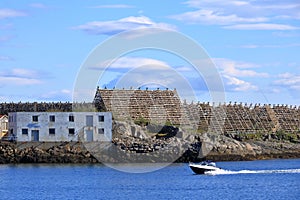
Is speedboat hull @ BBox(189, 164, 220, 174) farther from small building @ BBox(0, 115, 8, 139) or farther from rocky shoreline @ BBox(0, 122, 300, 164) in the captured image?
small building @ BBox(0, 115, 8, 139)

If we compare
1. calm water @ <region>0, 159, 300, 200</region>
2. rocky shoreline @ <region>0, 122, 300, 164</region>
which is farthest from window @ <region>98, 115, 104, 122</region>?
calm water @ <region>0, 159, 300, 200</region>

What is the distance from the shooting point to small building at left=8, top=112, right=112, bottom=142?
81.4m

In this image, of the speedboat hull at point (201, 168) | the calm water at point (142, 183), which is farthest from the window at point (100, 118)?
the speedboat hull at point (201, 168)

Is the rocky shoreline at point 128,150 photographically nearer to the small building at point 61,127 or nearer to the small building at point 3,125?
the small building at point 61,127

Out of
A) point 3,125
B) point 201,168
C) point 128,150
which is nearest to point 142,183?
point 201,168

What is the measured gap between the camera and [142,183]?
59.7 m

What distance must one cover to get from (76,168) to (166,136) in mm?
16310

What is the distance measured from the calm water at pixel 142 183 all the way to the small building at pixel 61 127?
255 inches

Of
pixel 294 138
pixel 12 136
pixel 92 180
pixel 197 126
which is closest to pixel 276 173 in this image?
pixel 92 180

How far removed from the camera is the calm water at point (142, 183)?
51.3 meters

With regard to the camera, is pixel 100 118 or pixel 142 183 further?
pixel 100 118

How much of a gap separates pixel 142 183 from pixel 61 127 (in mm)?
23533

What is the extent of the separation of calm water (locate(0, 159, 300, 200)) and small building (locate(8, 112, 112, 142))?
255 inches

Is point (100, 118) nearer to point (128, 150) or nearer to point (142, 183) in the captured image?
point (128, 150)
